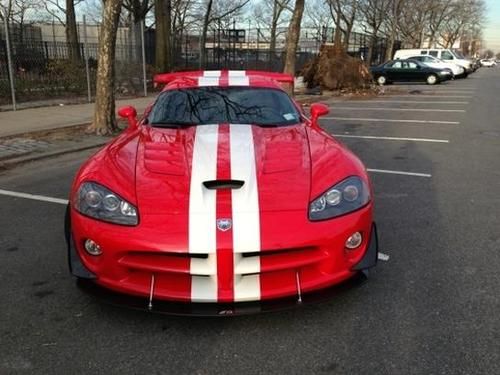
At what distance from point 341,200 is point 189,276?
100 cm

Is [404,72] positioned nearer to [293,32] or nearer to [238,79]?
[293,32]

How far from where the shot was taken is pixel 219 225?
9.39 feet

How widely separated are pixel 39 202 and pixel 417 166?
16.6 ft

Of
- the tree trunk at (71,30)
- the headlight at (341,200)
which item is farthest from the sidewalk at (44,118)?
the headlight at (341,200)

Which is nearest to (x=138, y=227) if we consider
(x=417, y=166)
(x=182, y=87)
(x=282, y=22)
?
(x=182, y=87)

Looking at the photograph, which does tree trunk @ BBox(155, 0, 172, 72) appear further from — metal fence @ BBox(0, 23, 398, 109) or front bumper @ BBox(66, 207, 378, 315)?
front bumper @ BBox(66, 207, 378, 315)

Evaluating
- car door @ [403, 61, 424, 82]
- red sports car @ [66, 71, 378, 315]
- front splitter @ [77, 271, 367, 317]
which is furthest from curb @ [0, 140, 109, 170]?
car door @ [403, 61, 424, 82]

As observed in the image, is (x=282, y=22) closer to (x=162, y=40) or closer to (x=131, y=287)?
(x=162, y=40)

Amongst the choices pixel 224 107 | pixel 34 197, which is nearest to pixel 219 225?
pixel 224 107

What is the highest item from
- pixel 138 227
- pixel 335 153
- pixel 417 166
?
pixel 335 153

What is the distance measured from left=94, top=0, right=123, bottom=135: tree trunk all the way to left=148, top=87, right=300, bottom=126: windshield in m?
5.53

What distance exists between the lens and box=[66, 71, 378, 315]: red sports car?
2838mm

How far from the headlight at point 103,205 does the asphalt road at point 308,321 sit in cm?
64

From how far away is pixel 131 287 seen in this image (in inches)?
115
